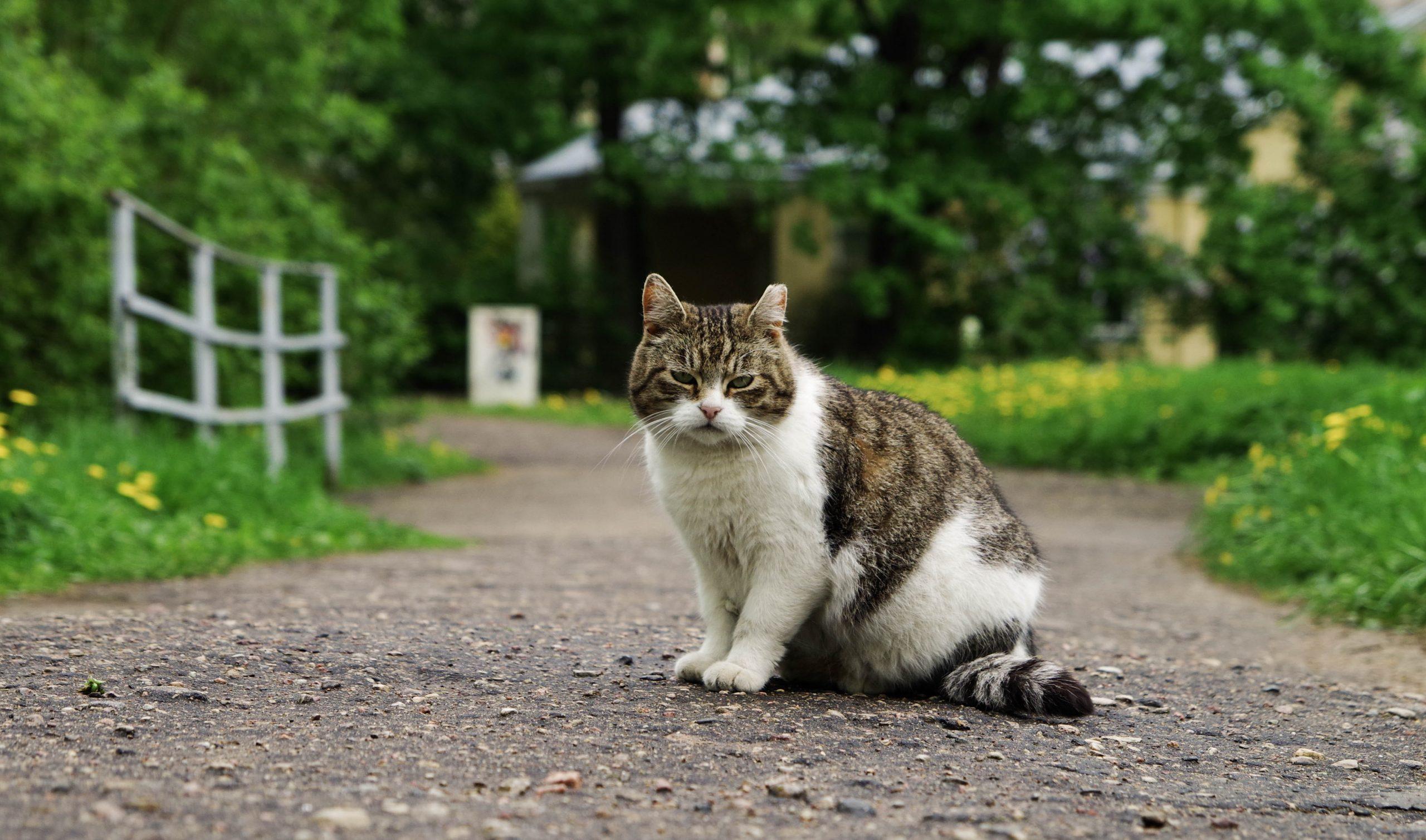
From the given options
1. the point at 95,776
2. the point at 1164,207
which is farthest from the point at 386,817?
the point at 1164,207

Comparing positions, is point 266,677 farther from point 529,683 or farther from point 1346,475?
point 1346,475

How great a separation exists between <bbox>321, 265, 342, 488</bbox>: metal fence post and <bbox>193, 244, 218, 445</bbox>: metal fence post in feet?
5.36

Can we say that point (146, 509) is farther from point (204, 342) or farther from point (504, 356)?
point (504, 356)

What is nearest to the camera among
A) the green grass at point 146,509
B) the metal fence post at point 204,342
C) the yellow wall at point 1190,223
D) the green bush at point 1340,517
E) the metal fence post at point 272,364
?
the green grass at point 146,509

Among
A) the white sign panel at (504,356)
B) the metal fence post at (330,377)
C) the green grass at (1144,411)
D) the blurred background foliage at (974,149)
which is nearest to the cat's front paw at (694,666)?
the metal fence post at (330,377)

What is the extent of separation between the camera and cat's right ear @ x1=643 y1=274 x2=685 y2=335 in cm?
421

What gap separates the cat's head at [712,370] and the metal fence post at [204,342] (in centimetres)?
547

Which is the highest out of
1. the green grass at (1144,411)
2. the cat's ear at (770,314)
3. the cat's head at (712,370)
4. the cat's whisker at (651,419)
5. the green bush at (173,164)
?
the green bush at (173,164)

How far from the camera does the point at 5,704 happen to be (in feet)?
12.2

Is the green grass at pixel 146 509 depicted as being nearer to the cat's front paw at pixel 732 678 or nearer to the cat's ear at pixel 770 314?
the cat's front paw at pixel 732 678

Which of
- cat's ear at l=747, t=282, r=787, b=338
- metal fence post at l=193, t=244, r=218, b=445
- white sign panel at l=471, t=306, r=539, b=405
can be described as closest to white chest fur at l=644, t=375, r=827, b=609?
cat's ear at l=747, t=282, r=787, b=338

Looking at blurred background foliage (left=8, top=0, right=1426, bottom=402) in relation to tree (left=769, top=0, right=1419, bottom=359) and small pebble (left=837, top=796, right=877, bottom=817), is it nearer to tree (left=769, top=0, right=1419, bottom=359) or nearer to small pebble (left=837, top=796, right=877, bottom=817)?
tree (left=769, top=0, right=1419, bottom=359)

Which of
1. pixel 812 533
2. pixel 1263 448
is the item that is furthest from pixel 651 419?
pixel 1263 448

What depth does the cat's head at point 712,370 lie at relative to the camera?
4.04 meters
